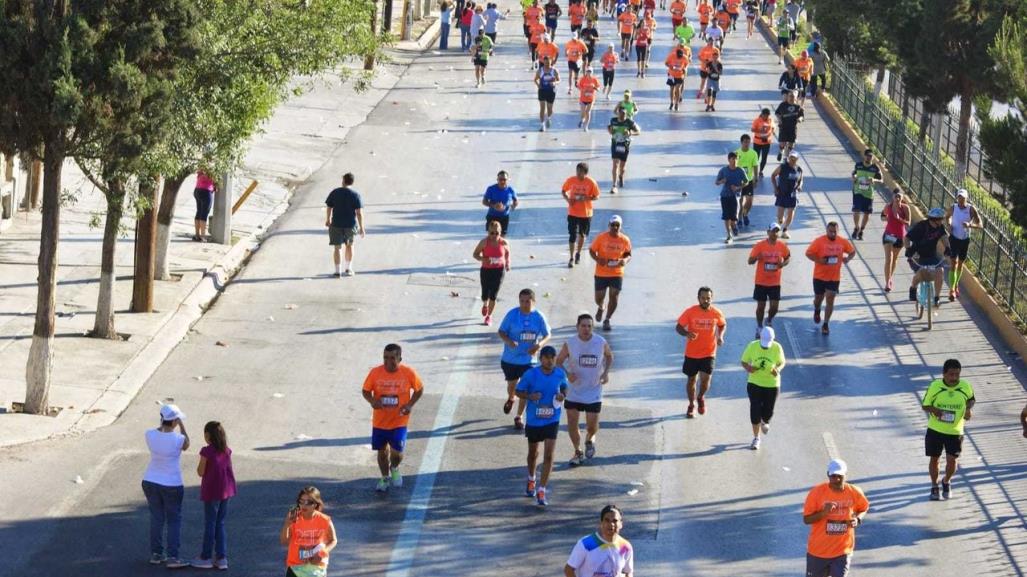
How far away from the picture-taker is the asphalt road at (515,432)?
49.4ft

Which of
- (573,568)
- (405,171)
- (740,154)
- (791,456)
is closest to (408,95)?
(405,171)

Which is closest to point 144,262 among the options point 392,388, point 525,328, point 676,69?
point 525,328

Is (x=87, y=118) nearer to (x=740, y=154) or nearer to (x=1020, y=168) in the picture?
(x=1020, y=168)

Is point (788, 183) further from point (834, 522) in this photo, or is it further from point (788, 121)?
point (834, 522)

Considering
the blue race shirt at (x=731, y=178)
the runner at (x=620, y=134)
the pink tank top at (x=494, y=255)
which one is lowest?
the pink tank top at (x=494, y=255)

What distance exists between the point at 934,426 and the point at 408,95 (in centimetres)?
2710

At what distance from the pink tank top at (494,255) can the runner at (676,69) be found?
62.2 feet

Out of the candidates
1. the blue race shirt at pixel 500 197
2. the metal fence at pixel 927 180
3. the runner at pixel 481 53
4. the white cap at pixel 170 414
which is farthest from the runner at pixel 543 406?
the runner at pixel 481 53

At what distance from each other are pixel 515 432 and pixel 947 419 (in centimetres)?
449

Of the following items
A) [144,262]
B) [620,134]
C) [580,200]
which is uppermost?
[620,134]

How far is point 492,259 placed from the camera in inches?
863

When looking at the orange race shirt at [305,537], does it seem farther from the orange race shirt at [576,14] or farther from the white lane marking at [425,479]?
the orange race shirt at [576,14]

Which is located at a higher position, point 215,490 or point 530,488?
point 215,490

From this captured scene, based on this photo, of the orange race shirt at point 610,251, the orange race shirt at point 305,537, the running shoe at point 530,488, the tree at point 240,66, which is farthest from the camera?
the orange race shirt at point 610,251
